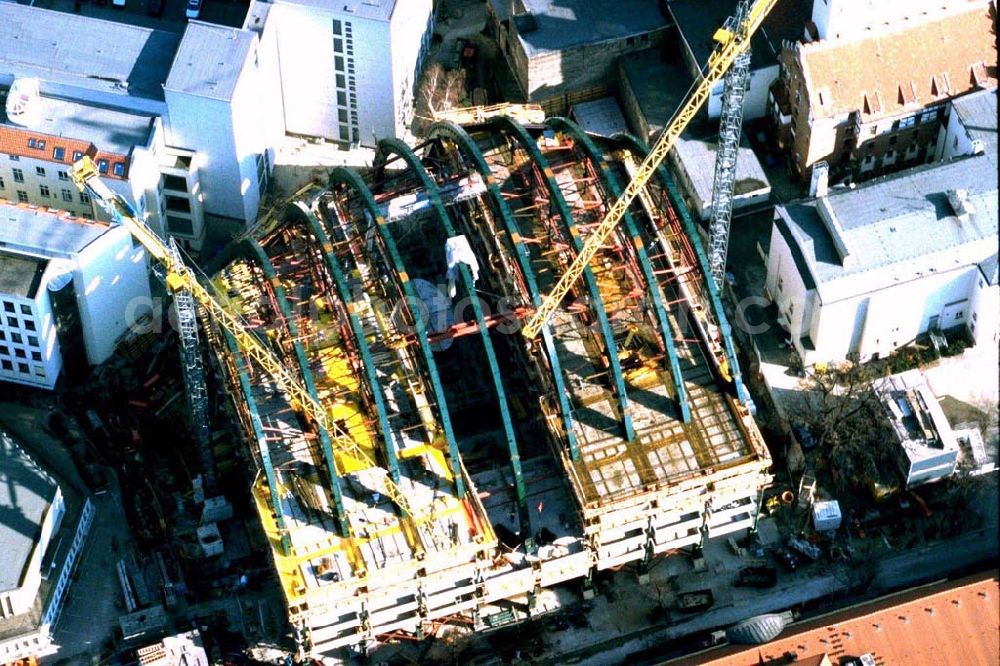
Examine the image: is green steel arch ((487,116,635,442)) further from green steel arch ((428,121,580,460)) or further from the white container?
the white container

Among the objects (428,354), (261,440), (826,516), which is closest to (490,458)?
(428,354)

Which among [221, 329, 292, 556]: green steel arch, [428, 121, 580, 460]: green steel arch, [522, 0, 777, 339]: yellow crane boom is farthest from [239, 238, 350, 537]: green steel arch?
[428, 121, 580, 460]: green steel arch

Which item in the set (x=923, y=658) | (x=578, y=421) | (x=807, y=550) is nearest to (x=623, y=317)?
(x=578, y=421)

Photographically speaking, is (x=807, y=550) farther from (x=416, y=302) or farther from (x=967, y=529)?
(x=416, y=302)

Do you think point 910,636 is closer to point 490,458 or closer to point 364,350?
point 490,458

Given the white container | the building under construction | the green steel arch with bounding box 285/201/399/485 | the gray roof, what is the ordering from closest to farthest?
the building under construction < the green steel arch with bounding box 285/201/399/485 < the gray roof < the white container

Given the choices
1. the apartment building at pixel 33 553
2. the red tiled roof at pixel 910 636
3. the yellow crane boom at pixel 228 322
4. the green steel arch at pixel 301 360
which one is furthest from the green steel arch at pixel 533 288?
the apartment building at pixel 33 553

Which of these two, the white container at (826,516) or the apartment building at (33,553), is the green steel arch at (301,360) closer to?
the apartment building at (33,553)
